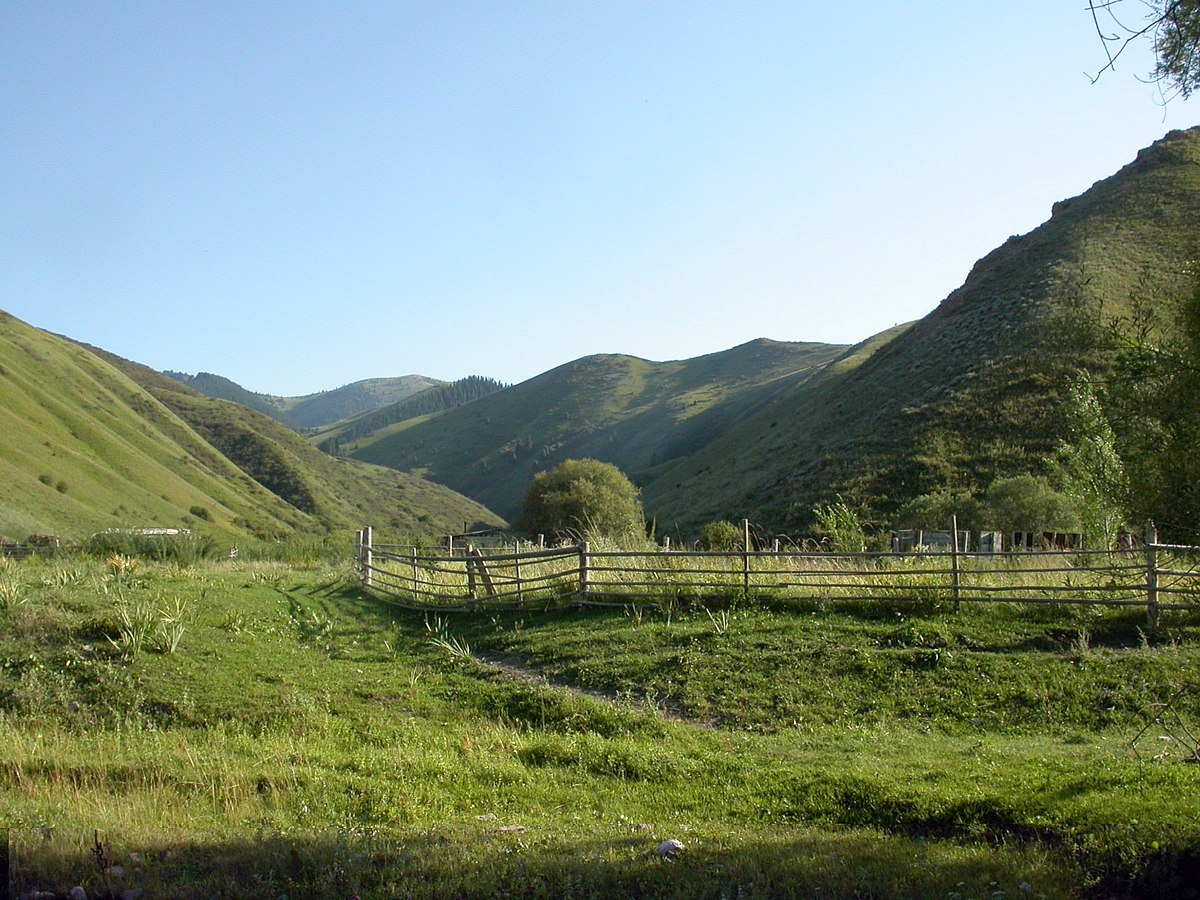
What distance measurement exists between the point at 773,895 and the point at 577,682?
25.3 ft

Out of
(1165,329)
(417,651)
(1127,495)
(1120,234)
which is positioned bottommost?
(417,651)

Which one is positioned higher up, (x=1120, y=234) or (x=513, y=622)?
(x=1120, y=234)

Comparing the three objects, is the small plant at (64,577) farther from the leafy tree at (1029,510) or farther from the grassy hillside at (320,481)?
the grassy hillside at (320,481)

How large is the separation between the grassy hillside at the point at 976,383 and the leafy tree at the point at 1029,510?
515cm

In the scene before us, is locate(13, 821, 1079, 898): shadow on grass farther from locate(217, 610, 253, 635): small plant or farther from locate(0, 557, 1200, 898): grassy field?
locate(217, 610, 253, 635): small plant

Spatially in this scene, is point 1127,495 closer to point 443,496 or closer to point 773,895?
point 773,895

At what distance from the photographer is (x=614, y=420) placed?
165500 mm


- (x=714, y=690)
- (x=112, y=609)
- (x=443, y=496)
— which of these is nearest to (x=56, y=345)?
(x=443, y=496)

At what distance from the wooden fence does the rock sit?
351 inches

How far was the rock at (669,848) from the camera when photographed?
5.96 metres

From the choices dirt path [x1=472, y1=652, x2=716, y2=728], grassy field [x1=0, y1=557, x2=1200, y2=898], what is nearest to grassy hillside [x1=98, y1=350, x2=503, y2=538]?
dirt path [x1=472, y1=652, x2=716, y2=728]

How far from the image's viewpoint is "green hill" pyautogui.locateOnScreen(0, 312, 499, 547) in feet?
230

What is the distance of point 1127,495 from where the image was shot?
6.59 metres

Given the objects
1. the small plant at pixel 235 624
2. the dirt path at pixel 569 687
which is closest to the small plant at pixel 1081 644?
the dirt path at pixel 569 687
